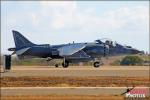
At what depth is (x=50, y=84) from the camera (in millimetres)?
33781

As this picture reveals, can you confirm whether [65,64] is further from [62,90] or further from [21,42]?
[62,90]

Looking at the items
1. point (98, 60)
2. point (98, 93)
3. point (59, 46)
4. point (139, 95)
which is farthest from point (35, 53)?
point (139, 95)

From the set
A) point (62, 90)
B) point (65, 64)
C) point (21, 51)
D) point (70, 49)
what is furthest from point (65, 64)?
point (62, 90)

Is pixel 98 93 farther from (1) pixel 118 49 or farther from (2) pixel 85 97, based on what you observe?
(1) pixel 118 49

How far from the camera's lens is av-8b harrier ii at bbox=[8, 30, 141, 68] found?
200ft

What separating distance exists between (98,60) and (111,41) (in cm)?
244

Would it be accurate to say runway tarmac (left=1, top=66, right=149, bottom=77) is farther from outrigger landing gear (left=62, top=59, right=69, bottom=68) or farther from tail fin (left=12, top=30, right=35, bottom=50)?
tail fin (left=12, top=30, right=35, bottom=50)

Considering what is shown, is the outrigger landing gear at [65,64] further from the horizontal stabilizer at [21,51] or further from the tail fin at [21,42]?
the tail fin at [21,42]

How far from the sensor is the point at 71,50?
6191cm

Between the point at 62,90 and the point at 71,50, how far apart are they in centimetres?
3239

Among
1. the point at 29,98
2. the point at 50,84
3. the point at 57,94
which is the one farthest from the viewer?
the point at 50,84

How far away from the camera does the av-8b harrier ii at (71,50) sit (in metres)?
60.9

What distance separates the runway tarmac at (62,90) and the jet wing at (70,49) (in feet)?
97.8

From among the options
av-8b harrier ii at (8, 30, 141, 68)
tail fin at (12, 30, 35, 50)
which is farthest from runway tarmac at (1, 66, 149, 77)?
tail fin at (12, 30, 35, 50)
